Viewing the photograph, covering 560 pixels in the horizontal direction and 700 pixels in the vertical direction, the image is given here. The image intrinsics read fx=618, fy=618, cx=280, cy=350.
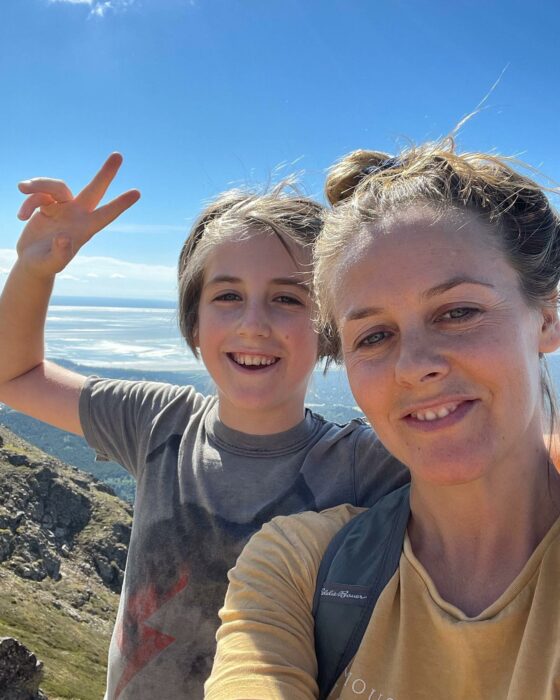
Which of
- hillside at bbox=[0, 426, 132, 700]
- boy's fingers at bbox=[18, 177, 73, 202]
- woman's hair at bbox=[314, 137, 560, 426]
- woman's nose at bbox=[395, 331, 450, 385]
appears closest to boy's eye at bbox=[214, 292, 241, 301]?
woman's hair at bbox=[314, 137, 560, 426]

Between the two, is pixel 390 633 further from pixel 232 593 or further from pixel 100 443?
pixel 100 443

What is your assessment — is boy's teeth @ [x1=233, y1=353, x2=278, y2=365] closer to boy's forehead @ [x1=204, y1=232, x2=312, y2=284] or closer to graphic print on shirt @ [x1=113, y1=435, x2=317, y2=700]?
boy's forehead @ [x1=204, y1=232, x2=312, y2=284]

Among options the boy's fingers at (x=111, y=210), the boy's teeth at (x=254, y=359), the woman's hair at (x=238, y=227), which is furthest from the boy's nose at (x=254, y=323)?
the boy's fingers at (x=111, y=210)

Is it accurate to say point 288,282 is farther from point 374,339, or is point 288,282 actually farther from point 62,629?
point 62,629

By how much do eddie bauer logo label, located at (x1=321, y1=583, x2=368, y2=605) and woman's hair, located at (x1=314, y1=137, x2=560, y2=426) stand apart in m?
1.86

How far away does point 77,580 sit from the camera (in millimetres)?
129625

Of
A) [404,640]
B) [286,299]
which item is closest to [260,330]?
[286,299]

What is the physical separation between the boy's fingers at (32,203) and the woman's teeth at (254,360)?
8.83ft

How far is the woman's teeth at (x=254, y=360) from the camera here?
18.1 ft

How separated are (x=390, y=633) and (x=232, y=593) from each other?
102 centimetres

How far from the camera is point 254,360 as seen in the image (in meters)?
5.55

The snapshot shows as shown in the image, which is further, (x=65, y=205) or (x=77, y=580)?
(x=77, y=580)

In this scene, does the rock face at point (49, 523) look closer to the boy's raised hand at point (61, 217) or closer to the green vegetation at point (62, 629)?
the green vegetation at point (62, 629)

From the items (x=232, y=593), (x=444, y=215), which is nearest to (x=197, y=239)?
(x=444, y=215)
